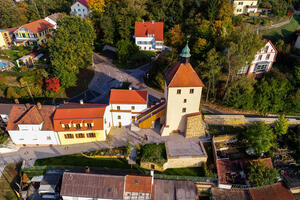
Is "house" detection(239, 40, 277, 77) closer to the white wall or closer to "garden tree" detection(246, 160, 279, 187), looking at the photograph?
"garden tree" detection(246, 160, 279, 187)

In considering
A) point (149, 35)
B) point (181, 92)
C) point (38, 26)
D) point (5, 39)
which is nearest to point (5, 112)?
point (181, 92)

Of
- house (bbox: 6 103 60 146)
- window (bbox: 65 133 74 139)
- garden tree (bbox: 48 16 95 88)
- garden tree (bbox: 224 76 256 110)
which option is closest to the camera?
house (bbox: 6 103 60 146)

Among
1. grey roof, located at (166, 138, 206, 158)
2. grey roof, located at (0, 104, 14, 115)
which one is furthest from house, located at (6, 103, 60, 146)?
grey roof, located at (166, 138, 206, 158)

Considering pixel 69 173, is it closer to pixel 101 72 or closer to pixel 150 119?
pixel 150 119

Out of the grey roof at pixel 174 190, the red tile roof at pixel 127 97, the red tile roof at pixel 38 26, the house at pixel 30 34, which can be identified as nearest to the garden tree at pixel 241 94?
the red tile roof at pixel 127 97

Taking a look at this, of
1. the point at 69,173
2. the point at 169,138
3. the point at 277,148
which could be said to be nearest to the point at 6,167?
the point at 69,173
